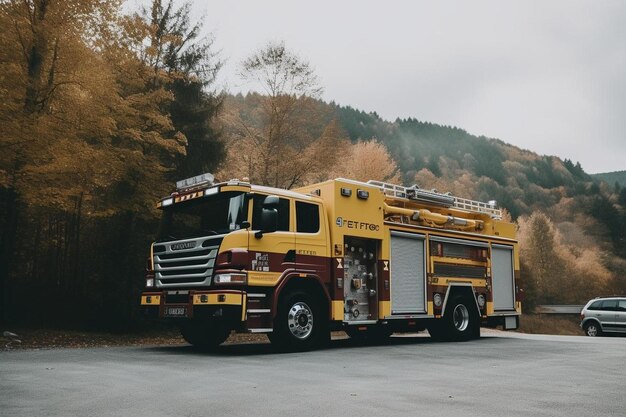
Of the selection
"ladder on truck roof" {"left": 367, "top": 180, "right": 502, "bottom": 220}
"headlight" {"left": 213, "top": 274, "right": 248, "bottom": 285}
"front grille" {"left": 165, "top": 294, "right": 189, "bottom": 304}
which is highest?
"ladder on truck roof" {"left": 367, "top": 180, "right": 502, "bottom": 220}

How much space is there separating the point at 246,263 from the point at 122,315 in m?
11.4

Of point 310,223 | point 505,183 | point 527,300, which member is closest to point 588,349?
point 310,223

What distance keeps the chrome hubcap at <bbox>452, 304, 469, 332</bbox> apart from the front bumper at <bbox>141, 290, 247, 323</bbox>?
6853 mm

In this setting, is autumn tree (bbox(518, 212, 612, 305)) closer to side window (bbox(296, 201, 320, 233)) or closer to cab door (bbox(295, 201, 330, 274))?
cab door (bbox(295, 201, 330, 274))

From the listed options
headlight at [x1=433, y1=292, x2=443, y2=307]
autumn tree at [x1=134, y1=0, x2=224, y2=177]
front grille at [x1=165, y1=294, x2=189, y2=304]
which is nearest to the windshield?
front grille at [x1=165, y1=294, x2=189, y2=304]

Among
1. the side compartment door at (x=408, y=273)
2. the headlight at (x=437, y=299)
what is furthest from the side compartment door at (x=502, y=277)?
the side compartment door at (x=408, y=273)

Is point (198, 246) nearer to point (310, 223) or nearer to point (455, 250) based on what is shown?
point (310, 223)

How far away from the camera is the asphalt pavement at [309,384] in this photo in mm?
5641

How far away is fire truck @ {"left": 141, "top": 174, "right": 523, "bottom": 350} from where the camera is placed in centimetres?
1062

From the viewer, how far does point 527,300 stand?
167ft

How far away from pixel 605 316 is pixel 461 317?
9.31 metres

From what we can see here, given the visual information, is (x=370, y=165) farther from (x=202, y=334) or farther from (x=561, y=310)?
(x=561, y=310)

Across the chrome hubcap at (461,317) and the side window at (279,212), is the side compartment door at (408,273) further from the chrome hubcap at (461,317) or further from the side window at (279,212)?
the side window at (279,212)

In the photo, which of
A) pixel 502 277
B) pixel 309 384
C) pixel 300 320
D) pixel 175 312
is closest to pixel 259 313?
pixel 300 320
